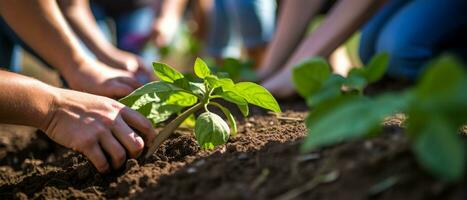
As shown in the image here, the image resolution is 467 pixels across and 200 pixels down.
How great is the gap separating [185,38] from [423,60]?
2.85 metres

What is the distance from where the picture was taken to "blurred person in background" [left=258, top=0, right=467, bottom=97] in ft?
5.77

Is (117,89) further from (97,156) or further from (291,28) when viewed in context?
(291,28)

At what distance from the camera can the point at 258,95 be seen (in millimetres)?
1038

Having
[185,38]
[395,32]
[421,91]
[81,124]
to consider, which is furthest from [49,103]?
[185,38]

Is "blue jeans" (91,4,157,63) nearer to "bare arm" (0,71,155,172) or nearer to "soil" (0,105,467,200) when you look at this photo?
"soil" (0,105,467,200)

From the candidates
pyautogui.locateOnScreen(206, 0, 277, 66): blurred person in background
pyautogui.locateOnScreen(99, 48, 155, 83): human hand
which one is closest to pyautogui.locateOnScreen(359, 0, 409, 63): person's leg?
pyautogui.locateOnScreen(206, 0, 277, 66): blurred person in background

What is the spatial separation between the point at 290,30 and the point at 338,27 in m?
0.43

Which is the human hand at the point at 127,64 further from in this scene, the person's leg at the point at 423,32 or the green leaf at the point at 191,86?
the person's leg at the point at 423,32

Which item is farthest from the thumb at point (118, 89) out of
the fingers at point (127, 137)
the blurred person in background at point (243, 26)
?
the blurred person in background at point (243, 26)

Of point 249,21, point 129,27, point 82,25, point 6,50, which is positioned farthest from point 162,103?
point 129,27

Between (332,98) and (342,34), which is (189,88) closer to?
(332,98)

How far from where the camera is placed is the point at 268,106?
3.40 ft

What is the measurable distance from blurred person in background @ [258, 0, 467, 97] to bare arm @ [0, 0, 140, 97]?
1.92ft

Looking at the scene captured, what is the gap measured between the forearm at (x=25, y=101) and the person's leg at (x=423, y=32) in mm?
1339
